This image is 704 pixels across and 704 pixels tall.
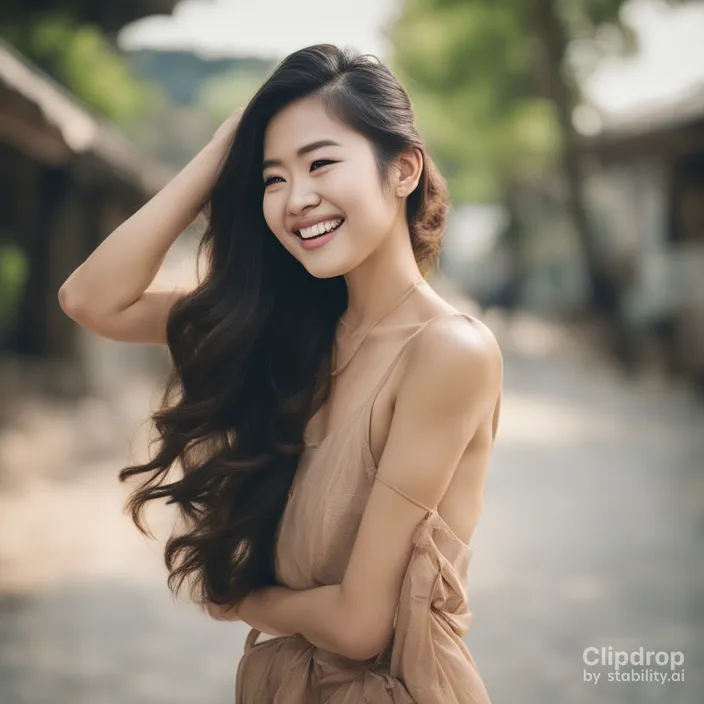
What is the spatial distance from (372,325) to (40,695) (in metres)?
2.78

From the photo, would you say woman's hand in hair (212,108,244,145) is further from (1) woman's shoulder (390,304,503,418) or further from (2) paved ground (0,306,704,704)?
(2) paved ground (0,306,704,704)

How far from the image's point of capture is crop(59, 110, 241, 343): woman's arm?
179 cm

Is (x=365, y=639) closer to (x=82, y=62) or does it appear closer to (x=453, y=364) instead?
(x=453, y=364)

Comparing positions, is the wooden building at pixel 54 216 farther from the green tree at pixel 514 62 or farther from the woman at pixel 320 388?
the green tree at pixel 514 62

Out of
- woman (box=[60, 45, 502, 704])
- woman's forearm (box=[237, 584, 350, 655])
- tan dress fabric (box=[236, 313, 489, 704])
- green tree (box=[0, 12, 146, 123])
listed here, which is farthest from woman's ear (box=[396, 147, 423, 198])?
green tree (box=[0, 12, 146, 123])

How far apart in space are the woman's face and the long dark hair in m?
0.05

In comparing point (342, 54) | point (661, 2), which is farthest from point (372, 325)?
point (661, 2)

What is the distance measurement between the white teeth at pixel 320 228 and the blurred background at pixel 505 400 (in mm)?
654

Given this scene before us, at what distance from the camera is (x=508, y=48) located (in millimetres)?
17594

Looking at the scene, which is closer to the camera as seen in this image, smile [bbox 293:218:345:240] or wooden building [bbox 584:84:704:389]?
smile [bbox 293:218:345:240]

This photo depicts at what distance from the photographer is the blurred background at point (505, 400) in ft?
13.9

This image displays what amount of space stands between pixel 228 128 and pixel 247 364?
0.47 meters

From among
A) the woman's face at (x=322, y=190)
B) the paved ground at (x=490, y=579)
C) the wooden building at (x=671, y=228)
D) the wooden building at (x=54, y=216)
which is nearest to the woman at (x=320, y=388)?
the woman's face at (x=322, y=190)

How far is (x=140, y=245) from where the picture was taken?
1.78m
